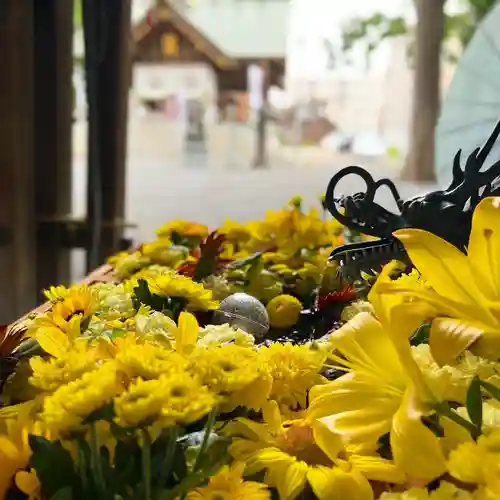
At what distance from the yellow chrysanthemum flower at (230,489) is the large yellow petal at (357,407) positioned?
0.15ft

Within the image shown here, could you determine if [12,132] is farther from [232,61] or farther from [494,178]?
[494,178]

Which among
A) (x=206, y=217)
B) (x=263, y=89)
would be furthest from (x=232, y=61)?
(x=206, y=217)

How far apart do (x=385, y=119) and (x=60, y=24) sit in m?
0.89

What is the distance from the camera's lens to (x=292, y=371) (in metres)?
0.44

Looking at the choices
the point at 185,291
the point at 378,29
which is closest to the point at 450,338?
the point at 185,291

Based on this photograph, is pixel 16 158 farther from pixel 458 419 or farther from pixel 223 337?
pixel 458 419

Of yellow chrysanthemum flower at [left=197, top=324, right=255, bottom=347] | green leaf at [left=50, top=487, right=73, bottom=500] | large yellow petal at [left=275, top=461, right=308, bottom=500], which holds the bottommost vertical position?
large yellow petal at [left=275, top=461, right=308, bottom=500]

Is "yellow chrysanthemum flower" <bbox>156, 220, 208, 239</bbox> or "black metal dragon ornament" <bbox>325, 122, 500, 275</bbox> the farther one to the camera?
"yellow chrysanthemum flower" <bbox>156, 220, 208, 239</bbox>

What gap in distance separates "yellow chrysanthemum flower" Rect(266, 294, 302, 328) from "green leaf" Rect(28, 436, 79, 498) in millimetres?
345

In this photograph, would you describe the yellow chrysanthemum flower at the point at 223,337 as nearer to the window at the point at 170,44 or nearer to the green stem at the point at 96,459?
the green stem at the point at 96,459

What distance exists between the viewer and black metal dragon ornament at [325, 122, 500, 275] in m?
0.54

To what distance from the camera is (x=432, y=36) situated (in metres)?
1.69

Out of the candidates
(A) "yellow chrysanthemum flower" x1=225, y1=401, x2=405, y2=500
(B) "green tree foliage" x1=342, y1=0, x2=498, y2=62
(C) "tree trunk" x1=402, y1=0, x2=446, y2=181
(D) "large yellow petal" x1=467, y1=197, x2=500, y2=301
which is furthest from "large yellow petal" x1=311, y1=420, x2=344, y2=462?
(B) "green tree foliage" x1=342, y1=0, x2=498, y2=62

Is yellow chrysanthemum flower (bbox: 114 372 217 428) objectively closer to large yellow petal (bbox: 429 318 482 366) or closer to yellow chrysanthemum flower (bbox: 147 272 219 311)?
large yellow petal (bbox: 429 318 482 366)
